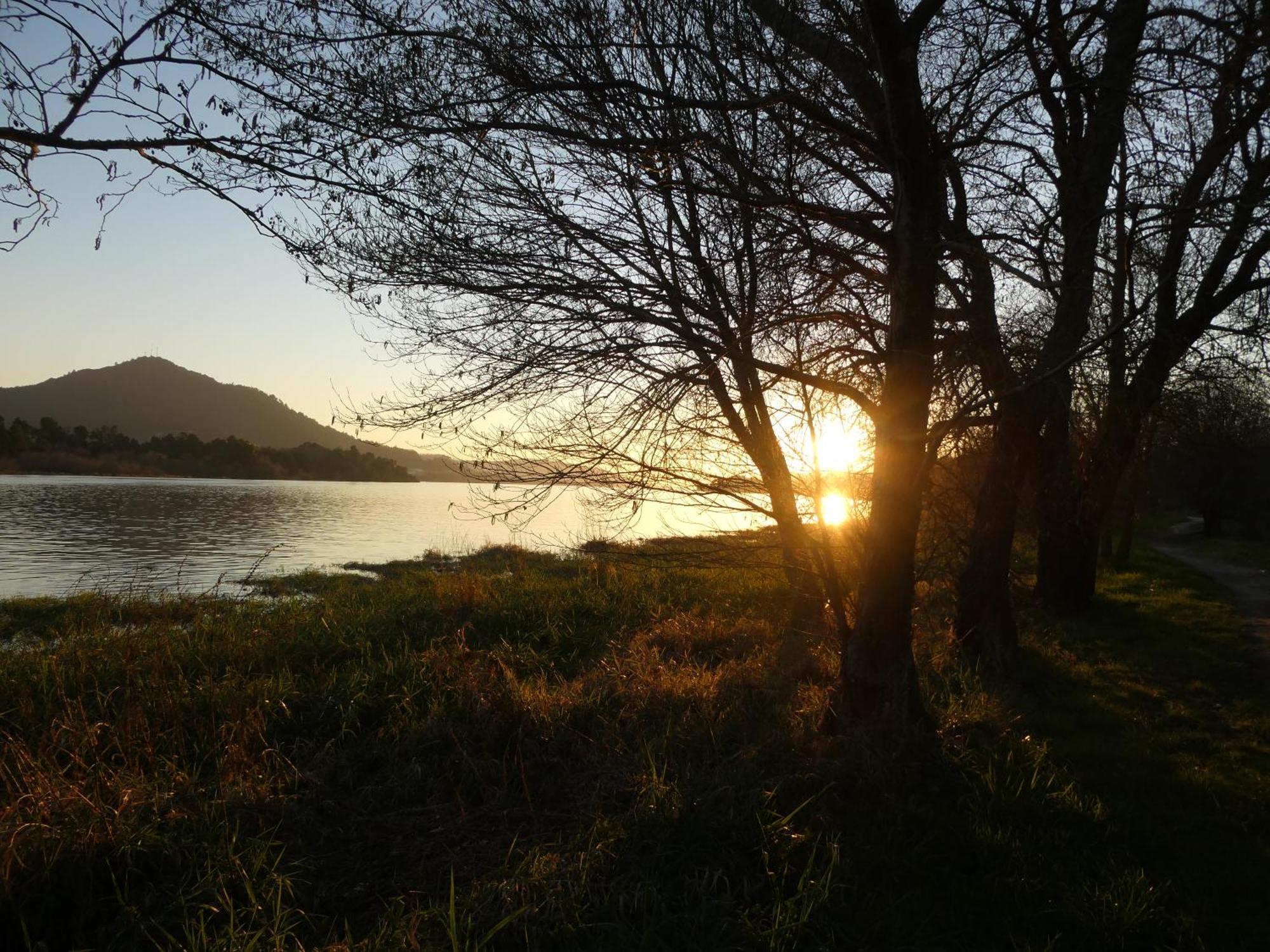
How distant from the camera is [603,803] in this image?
446 centimetres

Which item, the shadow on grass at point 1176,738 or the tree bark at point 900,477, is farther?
the tree bark at point 900,477

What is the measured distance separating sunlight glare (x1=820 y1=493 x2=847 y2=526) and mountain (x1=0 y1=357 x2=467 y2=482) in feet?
522

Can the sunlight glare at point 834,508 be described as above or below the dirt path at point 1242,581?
above

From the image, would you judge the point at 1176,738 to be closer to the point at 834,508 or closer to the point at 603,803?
the point at 834,508

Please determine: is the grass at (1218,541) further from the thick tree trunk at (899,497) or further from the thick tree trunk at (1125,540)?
the thick tree trunk at (899,497)

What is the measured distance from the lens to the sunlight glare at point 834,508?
6.22 meters

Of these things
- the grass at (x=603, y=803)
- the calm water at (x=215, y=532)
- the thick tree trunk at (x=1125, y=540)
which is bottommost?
the calm water at (x=215, y=532)

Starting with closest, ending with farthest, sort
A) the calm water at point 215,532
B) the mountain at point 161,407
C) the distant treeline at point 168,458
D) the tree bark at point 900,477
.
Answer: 1. the tree bark at point 900,477
2. the calm water at point 215,532
3. the distant treeline at point 168,458
4. the mountain at point 161,407

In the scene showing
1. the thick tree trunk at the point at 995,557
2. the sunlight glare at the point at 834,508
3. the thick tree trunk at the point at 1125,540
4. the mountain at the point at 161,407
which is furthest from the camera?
the mountain at the point at 161,407

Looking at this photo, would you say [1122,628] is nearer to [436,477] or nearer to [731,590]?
[731,590]

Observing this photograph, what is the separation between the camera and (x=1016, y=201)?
8.26 m

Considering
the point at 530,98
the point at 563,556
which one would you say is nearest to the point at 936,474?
the point at 530,98

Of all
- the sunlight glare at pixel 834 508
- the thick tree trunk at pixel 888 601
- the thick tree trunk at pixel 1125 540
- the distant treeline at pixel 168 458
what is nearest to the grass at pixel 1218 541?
the thick tree trunk at pixel 1125 540

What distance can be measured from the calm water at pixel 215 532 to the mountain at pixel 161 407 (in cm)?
11575
